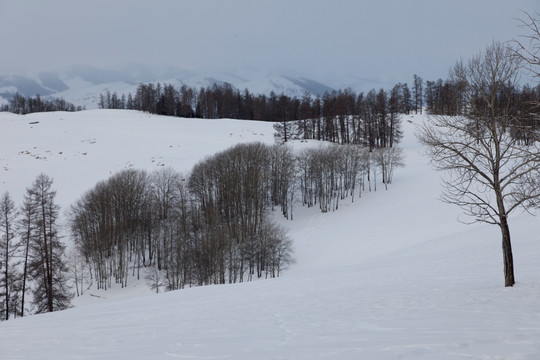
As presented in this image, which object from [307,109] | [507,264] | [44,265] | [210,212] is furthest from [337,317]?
[307,109]

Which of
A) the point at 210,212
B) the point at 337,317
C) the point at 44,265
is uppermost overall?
Answer: the point at 337,317

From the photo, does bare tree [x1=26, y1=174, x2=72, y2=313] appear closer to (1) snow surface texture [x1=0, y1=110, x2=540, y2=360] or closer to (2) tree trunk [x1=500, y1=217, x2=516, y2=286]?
(1) snow surface texture [x1=0, y1=110, x2=540, y2=360]

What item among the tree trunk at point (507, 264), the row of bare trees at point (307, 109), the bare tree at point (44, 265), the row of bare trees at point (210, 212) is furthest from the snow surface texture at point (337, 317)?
the row of bare trees at point (307, 109)

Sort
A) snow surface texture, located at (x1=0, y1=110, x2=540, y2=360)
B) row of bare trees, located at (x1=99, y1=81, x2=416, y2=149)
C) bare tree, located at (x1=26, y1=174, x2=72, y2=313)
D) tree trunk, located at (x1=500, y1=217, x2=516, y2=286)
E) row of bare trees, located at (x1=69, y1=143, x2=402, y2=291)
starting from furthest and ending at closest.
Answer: row of bare trees, located at (x1=99, y1=81, x2=416, y2=149), row of bare trees, located at (x1=69, y1=143, x2=402, y2=291), bare tree, located at (x1=26, y1=174, x2=72, y2=313), tree trunk, located at (x1=500, y1=217, x2=516, y2=286), snow surface texture, located at (x1=0, y1=110, x2=540, y2=360)

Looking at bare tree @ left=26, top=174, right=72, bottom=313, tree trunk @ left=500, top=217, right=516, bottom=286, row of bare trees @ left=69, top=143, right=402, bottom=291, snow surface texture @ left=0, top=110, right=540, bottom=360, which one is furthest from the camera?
row of bare trees @ left=69, top=143, right=402, bottom=291

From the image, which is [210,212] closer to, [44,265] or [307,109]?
[44,265]

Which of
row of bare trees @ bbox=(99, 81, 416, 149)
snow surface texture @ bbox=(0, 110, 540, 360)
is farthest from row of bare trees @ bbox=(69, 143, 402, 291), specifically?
row of bare trees @ bbox=(99, 81, 416, 149)

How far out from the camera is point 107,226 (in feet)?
137

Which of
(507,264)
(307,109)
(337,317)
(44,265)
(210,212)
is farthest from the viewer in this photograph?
(307,109)

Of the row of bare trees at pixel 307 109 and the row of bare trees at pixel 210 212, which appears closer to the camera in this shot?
the row of bare trees at pixel 210 212

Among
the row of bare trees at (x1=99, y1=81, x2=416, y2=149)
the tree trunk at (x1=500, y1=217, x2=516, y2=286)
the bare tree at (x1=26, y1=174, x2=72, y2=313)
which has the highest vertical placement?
the row of bare trees at (x1=99, y1=81, x2=416, y2=149)

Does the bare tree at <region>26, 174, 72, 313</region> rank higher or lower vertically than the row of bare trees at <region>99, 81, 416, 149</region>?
lower

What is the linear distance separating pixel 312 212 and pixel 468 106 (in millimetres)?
→ 39830

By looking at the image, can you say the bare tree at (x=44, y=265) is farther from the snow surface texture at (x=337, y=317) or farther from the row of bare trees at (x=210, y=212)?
the row of bare trees at (x=210, y=212)
